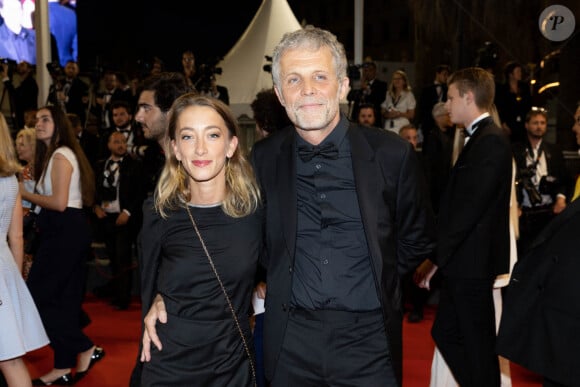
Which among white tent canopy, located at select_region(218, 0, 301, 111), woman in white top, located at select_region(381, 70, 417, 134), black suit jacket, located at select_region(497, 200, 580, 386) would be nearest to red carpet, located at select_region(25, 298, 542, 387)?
black suit jacket, located at select_region(497, 200, 580, 386)

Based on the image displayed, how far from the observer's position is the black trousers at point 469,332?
363 cm

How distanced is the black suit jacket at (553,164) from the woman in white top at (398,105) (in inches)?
97.1

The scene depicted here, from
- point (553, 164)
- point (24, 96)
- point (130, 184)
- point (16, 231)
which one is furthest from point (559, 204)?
point (24, 96)

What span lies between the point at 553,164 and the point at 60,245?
4236 millimetres

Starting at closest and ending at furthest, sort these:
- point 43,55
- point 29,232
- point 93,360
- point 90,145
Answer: point 93,360 < point 29,232 < point 90,145 < point 43,55

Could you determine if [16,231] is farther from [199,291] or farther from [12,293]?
[199,291]

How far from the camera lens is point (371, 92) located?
893 centimetres

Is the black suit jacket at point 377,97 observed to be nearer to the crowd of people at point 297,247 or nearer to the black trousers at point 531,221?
the black trousers at point 531,221

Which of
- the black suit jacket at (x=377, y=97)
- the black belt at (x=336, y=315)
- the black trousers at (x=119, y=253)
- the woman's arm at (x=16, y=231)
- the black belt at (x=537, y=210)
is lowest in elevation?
the black trousers at (x=119, y=253)

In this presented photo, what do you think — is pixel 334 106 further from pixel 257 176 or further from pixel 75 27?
pixel 75 27

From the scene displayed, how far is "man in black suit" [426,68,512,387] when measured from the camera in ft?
12.0

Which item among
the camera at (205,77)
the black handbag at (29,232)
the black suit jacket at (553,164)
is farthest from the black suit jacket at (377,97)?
the black handbag at (29,232)

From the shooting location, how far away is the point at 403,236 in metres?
2.64

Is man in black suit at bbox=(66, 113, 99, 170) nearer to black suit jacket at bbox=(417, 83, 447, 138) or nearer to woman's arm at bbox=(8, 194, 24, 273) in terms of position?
black suit jacket at bbox=(417, 83, 447, 138)
